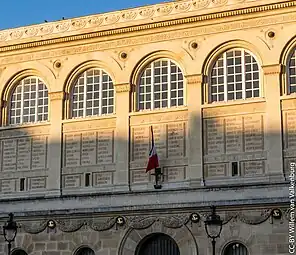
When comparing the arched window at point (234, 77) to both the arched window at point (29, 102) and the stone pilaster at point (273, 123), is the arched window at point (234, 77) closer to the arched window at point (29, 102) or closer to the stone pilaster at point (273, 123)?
the stone pilaster at point (273, 123)

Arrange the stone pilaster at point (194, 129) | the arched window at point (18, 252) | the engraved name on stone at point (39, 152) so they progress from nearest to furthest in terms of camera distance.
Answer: the stone pilaster at point (194, 129)
the arched window at point (18, 252)
the engraved name on stone at point (39, 152)

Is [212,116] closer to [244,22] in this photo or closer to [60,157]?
[244,22]

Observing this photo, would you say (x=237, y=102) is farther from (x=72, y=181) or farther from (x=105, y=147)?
(x=72, y=181)

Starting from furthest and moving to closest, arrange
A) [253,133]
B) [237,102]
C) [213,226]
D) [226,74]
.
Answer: [226,74]
[237,102]
[253,133]
[213,226]

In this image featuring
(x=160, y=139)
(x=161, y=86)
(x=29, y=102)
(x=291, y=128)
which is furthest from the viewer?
(x=29, y=102)

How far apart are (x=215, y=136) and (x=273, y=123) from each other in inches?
80.0

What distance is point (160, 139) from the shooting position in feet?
81.8

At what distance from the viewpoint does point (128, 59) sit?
85.7ft

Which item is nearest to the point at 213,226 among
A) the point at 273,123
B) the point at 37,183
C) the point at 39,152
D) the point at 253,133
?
the point at 253,133

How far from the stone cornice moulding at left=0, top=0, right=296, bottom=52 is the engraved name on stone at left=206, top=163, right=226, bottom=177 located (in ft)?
Result: 17.0

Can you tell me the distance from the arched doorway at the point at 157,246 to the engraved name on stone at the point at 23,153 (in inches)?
220

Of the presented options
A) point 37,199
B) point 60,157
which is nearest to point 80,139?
point 60,157

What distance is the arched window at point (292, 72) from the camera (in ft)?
77.9

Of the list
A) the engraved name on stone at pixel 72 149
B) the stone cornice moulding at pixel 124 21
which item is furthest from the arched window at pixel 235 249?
the stone cornice moulding at pixel 124 21
